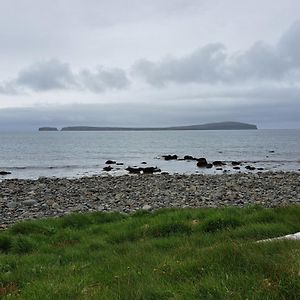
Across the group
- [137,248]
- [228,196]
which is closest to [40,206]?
[228,196]

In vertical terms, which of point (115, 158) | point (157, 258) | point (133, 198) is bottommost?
point (115, 158)

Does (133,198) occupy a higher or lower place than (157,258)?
lower

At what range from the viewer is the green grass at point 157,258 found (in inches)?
198

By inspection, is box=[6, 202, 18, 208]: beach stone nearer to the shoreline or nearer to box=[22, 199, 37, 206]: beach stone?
the shoreline

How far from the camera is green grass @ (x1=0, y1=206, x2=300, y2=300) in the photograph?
5.02 m

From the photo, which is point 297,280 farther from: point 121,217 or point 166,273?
point 121,217

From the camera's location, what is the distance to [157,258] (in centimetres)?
737

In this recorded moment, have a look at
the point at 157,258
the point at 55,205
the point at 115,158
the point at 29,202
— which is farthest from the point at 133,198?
the point at 115,158

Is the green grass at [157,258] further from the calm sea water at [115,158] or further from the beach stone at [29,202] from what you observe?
the calm sea water at [115,158]

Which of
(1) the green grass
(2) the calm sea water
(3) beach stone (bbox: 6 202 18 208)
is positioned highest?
(1) the green grass

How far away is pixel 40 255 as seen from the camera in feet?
29.8

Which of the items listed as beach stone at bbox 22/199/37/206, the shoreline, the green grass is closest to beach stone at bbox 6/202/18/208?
the shoreline

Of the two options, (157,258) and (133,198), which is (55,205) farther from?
(157,258)

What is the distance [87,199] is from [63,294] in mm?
17566
